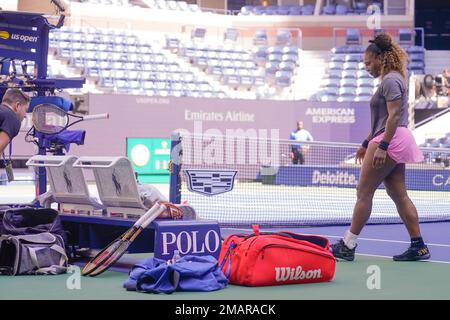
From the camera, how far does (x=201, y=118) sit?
1001 inches

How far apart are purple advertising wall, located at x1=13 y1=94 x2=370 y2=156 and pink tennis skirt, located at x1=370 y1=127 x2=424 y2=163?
15.1m

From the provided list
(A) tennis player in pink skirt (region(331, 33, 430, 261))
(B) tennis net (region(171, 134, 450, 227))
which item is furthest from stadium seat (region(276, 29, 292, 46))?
(A) tennis player in pink skirt (region(331, 33, 430, 261))

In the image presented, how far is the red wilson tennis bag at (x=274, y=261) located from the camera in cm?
639

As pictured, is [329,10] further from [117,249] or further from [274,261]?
[274,261]

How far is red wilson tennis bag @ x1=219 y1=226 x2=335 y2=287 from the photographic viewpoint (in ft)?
21.0

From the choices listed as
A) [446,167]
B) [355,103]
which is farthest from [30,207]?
[355,103]

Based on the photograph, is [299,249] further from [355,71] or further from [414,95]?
[355,71]

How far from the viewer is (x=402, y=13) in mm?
34719

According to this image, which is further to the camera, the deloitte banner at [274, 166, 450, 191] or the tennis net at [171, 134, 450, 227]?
the deloitte banner at [274, 166, 450, 191]

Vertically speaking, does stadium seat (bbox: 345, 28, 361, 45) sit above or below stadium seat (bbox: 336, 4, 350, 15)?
below

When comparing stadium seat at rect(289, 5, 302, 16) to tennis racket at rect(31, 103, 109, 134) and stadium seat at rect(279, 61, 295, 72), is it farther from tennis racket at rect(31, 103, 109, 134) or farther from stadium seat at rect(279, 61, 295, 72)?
tennis racket at rect(31, 103, 109, 134)

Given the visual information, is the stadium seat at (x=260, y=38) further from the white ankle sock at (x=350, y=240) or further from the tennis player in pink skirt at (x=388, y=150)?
the white ankle sock at (x=350, y=240)

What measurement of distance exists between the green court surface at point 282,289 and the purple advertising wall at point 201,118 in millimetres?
15720

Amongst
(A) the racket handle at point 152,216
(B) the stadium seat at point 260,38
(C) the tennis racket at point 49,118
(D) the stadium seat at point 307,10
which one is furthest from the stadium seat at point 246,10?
(A) the racket handle at point 152,216
